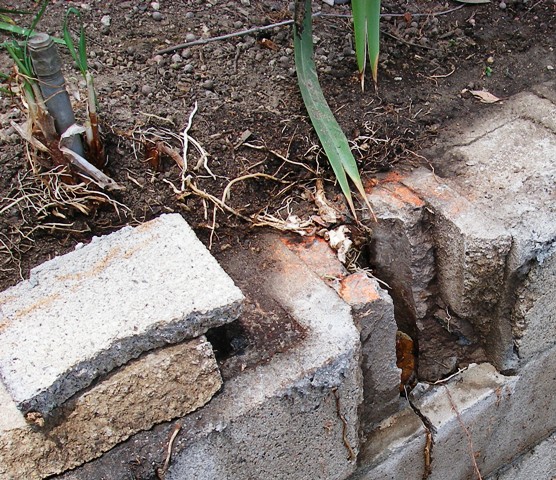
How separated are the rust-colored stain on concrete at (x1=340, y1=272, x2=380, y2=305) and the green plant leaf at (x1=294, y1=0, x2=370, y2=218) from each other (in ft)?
0.66

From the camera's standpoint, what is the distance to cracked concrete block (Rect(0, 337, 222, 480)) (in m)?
1.40

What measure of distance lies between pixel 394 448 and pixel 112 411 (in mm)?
799

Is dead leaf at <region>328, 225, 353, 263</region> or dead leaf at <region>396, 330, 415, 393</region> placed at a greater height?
dead leaf at <region>328, 225, 353, 263</region>

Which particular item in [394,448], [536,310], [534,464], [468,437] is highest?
[536,310]

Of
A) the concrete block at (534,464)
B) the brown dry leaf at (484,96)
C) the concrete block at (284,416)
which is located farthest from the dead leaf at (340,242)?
the concrete block at (534,464)

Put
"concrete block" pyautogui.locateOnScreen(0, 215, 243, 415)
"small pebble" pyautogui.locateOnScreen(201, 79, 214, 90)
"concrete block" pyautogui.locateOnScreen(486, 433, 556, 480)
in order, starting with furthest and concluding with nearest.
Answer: "concrete block" pyautogui.locateOnScreen(486, 433, 556, 480) → "small pebble" pyautogui.locateOnScreen(201, 79, 214, 90) → "concrete block" pyautogui.locateOnScreen(0, 215, 243, 415)

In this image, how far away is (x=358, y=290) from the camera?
1.73m

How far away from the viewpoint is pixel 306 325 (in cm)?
163

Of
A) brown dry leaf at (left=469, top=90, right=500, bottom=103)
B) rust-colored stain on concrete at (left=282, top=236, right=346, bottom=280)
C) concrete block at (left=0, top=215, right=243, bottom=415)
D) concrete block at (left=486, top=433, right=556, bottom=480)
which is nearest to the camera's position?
concrete block at (left=0, top=215, right=243, bottom=415)

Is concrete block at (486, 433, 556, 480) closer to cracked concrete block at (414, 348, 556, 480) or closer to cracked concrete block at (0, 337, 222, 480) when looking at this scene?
cracked concrete block at (414, 348, 556, 480)

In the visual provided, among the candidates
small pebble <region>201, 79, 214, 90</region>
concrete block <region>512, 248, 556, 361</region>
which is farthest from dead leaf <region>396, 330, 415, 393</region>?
small pebble <region>201, 79, 214, 90</region>

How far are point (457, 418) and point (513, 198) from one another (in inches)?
23.1

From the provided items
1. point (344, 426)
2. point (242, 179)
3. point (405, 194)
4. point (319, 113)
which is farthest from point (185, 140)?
point (344, 426)

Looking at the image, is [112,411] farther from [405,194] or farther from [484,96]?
[484,96]
